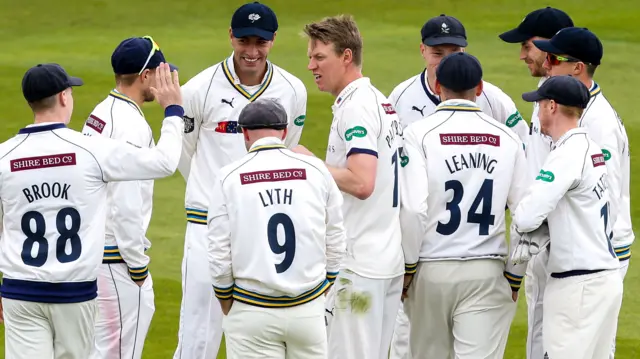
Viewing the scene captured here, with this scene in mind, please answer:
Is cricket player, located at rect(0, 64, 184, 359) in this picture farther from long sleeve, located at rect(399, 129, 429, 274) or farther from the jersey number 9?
long sleeve, located at rect(399, 129, 429, 274)

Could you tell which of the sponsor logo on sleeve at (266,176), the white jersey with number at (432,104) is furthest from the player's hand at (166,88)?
the white jersey with number at (432,104)

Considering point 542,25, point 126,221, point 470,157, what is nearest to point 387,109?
point 470,157

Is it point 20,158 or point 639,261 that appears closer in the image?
point 20,158

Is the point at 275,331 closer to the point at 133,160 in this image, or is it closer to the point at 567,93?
the point at 133,160

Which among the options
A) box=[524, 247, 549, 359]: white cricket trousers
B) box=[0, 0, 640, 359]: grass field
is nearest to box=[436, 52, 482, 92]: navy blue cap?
box=[524, 247, 549, 359]: white cricket trousers

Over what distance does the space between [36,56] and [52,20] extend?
3302 mm

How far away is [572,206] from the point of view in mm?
5930

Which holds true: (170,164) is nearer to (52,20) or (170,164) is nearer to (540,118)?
(540,118)

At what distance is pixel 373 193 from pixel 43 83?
1.86m

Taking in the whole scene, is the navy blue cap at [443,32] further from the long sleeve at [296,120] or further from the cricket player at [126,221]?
the cricket player at [126,221]

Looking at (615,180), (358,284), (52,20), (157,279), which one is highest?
(52,20)

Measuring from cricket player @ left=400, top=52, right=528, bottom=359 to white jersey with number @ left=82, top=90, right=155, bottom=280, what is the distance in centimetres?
149

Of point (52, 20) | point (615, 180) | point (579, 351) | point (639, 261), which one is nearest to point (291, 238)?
point (579, 351)

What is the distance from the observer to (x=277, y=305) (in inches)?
216
